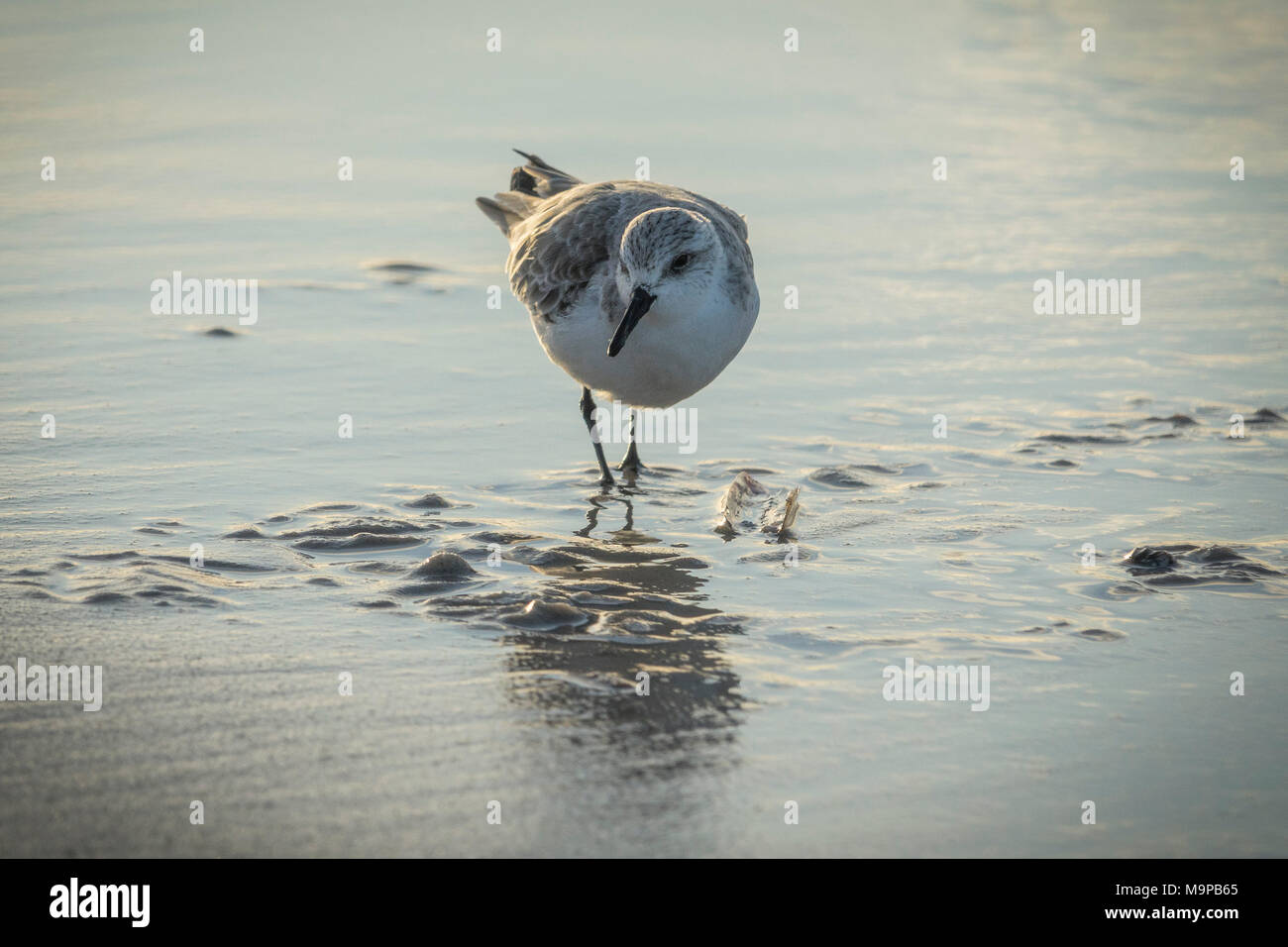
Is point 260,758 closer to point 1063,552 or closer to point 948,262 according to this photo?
point 1063,552

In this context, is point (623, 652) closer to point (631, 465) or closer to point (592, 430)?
point (631, 465)

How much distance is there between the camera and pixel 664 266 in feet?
20.2

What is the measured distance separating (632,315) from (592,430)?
55.0 inches

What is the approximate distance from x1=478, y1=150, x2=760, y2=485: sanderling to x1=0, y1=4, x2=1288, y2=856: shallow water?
569mm

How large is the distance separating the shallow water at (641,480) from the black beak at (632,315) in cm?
83

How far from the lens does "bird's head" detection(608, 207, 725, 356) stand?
6117mm

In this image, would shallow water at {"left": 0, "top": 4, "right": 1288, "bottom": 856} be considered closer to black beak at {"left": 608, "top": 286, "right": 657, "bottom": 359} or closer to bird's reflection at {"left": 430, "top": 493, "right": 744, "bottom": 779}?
bird's reflection at {"left": 430, "top": 493, "right": 744, "bottom": 779}

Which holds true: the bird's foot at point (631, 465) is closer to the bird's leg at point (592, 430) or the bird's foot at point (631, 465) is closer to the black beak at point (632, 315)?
the bird's leg at point (592, 430)

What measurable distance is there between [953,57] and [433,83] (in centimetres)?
535

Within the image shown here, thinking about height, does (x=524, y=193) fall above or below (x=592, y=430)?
above

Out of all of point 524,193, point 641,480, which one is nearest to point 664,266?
point 641,480
